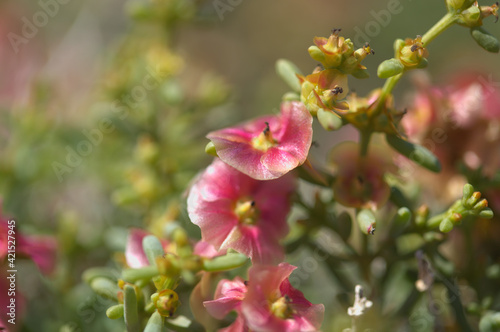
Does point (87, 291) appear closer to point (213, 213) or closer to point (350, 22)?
point (213, 213)

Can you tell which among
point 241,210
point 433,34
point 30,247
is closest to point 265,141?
point 241,210

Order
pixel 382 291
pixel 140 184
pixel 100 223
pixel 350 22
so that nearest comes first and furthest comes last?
pixel 382 291 < pixel 140 184 < pixel 100 223 < pixel 350 22

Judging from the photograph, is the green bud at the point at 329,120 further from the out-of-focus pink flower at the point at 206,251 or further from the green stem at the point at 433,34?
the out-of-focus pink flower at the point at 206,251

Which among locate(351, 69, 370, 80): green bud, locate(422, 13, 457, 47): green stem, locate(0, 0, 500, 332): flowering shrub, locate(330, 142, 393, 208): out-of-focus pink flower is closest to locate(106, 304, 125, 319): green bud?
locate(0, 0, 500, 332): flowering shrub

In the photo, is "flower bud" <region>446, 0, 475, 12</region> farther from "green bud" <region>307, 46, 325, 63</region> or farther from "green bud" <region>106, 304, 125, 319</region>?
"green bud" <region>106, 304, 125, 319</region>

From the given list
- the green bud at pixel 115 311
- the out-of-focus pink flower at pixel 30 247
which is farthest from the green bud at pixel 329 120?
the out-of-focus pink flower at pixel 30 247

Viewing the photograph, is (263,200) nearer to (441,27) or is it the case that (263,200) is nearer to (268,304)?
(268,304)

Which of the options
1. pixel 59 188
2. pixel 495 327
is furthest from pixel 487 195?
pixel 59 188
